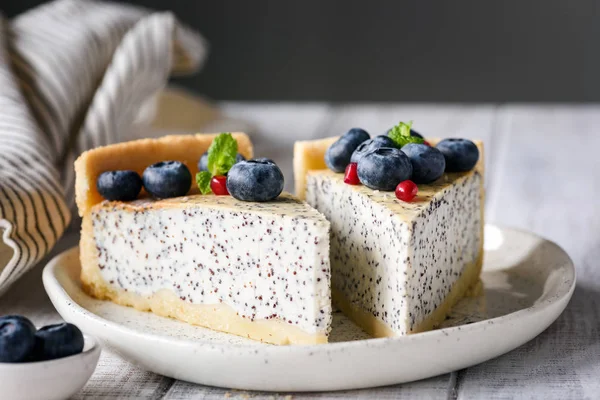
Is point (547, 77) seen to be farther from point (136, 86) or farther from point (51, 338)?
point (51, 338)

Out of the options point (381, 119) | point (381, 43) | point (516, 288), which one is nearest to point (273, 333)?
point (516, 288)

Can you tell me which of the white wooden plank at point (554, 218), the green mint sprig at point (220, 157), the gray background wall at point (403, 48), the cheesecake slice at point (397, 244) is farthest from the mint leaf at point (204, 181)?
the gray background wall at point (403, 48)

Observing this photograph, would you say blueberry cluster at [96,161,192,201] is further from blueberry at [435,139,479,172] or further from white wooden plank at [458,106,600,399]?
white wooden plank at [458,106,600,399]

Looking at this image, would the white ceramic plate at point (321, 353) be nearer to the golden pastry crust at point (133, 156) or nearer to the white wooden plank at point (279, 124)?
the golden pastry crust at point (133, 156)

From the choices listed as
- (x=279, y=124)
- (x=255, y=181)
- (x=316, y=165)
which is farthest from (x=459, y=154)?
(x=279, y=124)

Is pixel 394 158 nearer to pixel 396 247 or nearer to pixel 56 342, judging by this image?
pixel 396 247
